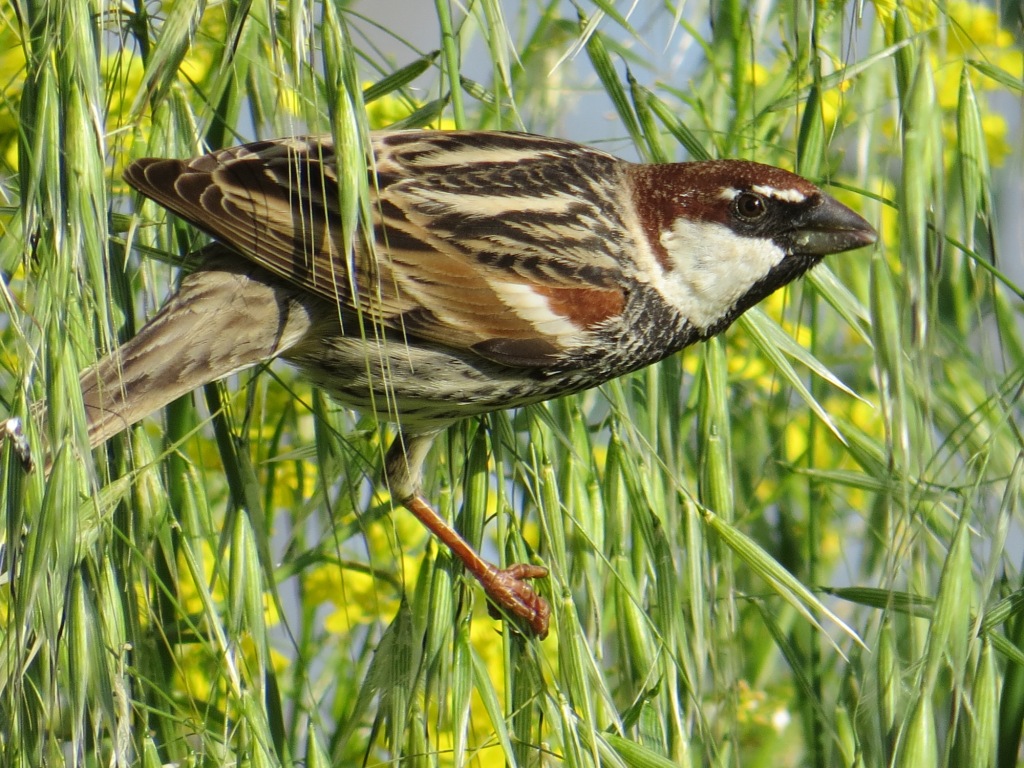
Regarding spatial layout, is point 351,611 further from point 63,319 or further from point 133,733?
point 63,319

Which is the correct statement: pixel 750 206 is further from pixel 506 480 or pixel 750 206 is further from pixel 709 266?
pixel 506 480

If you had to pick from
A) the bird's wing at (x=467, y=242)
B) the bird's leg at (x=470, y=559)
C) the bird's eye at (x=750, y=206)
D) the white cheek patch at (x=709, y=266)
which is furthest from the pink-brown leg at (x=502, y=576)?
the bird's eye at (x=750, y=206)

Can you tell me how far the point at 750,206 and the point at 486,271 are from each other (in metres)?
→ 0.50

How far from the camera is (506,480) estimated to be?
6.56 ft

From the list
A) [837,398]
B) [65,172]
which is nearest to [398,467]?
[837,398]

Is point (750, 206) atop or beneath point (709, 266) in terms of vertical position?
atop

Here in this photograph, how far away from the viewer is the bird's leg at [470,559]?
190 centimetres

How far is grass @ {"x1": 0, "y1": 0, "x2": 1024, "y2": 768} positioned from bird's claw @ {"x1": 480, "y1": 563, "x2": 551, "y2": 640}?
0.42ft

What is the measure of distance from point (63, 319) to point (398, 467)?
54.3 inches

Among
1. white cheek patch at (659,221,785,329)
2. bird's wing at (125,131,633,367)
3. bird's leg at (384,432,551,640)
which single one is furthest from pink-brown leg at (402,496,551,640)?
white cheek patch at (659,221,785,329)

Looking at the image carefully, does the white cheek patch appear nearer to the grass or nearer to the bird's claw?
the grass

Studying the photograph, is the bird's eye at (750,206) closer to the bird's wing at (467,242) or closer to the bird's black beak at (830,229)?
the bird's black beak at (830,229)

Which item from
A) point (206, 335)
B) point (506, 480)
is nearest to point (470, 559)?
point (506, 480)

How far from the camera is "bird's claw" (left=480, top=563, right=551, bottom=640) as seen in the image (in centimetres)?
207
